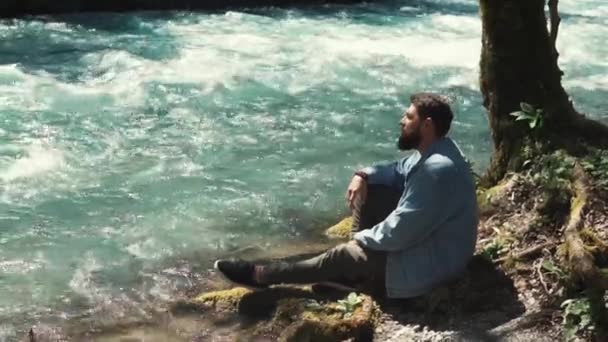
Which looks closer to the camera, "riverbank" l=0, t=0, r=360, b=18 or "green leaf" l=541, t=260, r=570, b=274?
"green leaf" l=541, t=260, r=570, b=274

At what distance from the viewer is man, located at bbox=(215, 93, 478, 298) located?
19.9ft

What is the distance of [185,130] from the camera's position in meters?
12.1

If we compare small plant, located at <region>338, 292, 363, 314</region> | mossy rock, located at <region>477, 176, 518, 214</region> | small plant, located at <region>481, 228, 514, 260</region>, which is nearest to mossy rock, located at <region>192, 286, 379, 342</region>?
small plant, located at <region>338, 292, 363, 314</region>

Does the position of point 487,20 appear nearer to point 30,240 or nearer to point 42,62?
point 30,240

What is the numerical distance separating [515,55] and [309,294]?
9.42 feet

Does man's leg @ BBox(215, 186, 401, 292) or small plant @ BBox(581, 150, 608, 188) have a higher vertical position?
small plant @ BBox(581, 150, 608, 188)

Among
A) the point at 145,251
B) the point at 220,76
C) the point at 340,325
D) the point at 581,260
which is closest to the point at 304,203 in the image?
the point at 145,251

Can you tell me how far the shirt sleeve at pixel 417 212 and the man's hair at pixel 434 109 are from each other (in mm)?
343

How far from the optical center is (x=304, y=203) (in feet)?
31.6

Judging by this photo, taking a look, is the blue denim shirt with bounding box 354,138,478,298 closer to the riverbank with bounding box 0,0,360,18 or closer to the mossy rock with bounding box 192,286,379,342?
the mossy rock with bounding box 192,286,379,342

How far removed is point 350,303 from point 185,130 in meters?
6.18

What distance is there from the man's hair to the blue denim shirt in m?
0.10

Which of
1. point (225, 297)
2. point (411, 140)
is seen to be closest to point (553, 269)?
point (411, 140)

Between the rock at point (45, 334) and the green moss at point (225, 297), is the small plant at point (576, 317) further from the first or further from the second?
the rock at point (45, 334)
